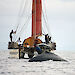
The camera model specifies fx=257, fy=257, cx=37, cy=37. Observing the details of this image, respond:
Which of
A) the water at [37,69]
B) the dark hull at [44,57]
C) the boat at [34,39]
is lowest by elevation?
the water at [37,69]

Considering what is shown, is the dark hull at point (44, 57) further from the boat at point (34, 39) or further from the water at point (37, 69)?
the boat at point (34, 39)

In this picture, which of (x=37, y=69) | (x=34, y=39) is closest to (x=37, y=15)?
(x=34, y=39)

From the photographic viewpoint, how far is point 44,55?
3075 cm

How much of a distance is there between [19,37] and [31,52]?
2929 mm

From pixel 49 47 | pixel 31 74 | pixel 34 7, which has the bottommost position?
pixel 31 74

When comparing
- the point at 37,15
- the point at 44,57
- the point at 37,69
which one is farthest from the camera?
the point at 37,15

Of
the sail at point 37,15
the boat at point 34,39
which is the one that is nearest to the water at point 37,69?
the boat at point 34,39

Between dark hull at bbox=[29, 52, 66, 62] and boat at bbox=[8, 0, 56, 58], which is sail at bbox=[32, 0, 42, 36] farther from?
dark hull at bbox=[29, 52, 66, 62]

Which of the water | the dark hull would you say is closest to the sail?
the dark hull

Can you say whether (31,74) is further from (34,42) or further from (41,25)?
(41,25)

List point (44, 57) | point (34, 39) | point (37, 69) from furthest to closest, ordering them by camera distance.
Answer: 1. point (34, 39)
2. point (44, 57)
3. point (37, 69)

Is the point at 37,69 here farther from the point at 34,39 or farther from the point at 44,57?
the point at 34,39

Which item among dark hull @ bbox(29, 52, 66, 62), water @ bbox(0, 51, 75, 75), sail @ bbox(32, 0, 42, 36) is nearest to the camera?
water @ bbox(0, 51, 75, 75)

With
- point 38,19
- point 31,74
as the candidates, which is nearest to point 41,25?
point 38,19
